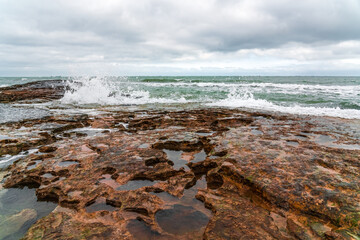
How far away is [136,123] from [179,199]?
13.6 feet

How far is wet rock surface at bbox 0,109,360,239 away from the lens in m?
2.00

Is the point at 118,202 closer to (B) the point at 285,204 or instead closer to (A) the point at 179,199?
(A) the point at 179,199

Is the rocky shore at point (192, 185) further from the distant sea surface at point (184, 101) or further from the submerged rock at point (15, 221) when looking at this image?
the distant sea surface at point (184, 101)

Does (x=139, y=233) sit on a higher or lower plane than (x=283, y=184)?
lower

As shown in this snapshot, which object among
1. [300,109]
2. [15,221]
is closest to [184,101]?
[300,109]

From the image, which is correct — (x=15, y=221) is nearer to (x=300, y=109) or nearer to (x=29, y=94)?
(x=300, y=109)

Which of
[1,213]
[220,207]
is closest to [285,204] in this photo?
[220,207]

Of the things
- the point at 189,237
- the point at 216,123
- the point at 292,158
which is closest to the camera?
the point at 189,237

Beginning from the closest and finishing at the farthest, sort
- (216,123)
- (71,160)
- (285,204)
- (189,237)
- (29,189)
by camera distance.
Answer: (189,237), (285,204), (29,189), (71,160), (216,123)

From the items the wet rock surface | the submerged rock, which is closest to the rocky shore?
the wet rock surface

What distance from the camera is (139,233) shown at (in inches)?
78.6

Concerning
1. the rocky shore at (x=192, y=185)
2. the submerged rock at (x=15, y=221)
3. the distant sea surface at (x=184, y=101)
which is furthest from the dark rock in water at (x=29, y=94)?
the submerged rock at (x=15, y=221)

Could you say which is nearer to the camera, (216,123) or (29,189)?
(29,189)

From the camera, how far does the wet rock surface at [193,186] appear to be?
200 centimetres
